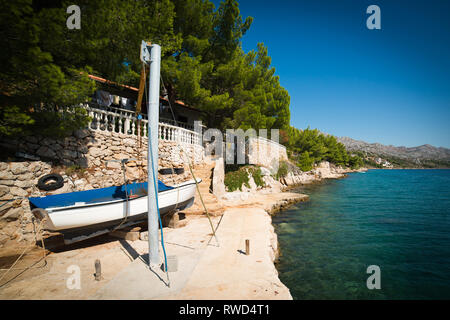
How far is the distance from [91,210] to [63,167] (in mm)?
3099

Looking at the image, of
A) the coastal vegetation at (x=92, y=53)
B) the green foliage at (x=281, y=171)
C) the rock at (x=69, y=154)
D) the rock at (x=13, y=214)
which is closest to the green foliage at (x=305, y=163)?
the green foliage at (x=281, y=171)

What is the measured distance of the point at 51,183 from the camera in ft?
20.1

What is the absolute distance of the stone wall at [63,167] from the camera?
5355 millimetres

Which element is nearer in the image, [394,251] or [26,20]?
[26,20]

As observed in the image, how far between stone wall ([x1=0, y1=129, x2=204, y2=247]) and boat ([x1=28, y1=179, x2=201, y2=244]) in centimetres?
98

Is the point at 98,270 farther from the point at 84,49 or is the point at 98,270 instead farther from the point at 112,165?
the point at 84,49

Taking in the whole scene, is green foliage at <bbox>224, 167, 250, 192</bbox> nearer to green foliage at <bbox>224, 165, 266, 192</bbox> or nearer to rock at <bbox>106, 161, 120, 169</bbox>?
green foliage at <bbox>224, 165, 266, 192</bbox>

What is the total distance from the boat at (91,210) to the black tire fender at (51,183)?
3.29 ft

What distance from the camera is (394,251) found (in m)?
8.12

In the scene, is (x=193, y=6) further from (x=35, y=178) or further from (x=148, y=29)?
(x=35, y=178)

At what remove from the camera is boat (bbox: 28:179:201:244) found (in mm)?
4703

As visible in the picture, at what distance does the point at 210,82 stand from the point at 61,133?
1122 centimetres
